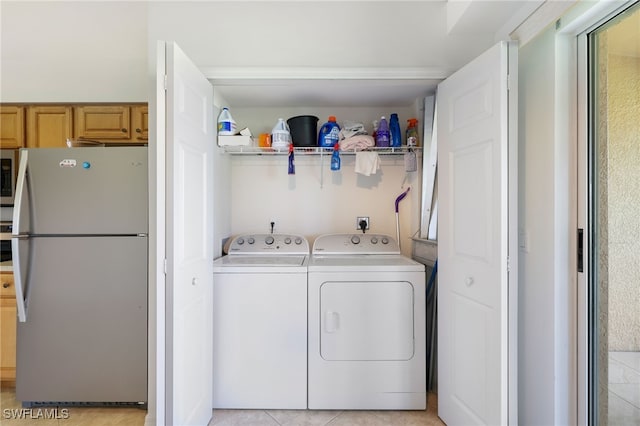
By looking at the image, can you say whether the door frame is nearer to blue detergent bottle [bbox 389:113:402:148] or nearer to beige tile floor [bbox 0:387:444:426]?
beige tile floor [bbox 0:387:444:426]

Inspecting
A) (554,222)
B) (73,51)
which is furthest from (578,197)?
(73,51)

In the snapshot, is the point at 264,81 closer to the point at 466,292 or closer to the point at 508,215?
the point at 508,215

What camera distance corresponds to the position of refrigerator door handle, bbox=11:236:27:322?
1.86m

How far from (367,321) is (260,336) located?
657mm

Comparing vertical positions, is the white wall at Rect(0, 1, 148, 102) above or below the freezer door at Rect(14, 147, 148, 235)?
above

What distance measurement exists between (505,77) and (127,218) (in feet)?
7.05

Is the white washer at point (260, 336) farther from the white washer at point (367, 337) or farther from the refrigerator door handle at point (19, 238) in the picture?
the refrigerator door handle at point (19, 238)

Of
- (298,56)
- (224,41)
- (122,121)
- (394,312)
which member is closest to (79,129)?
(122,121)

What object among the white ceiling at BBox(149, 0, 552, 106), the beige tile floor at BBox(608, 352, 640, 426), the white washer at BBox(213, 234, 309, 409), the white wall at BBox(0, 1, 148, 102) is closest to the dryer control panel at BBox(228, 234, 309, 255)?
the white washer at BBox(213, 234, 309, 409)

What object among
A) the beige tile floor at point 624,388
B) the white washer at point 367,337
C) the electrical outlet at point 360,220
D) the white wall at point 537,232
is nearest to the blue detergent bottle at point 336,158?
the electrical outlet at point 360,220

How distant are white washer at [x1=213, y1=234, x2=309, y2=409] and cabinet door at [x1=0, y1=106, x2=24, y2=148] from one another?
1.98 m

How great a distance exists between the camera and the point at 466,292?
1.60 meters

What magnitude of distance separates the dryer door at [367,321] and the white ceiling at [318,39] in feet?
4.09

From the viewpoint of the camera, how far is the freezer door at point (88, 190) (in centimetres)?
191
